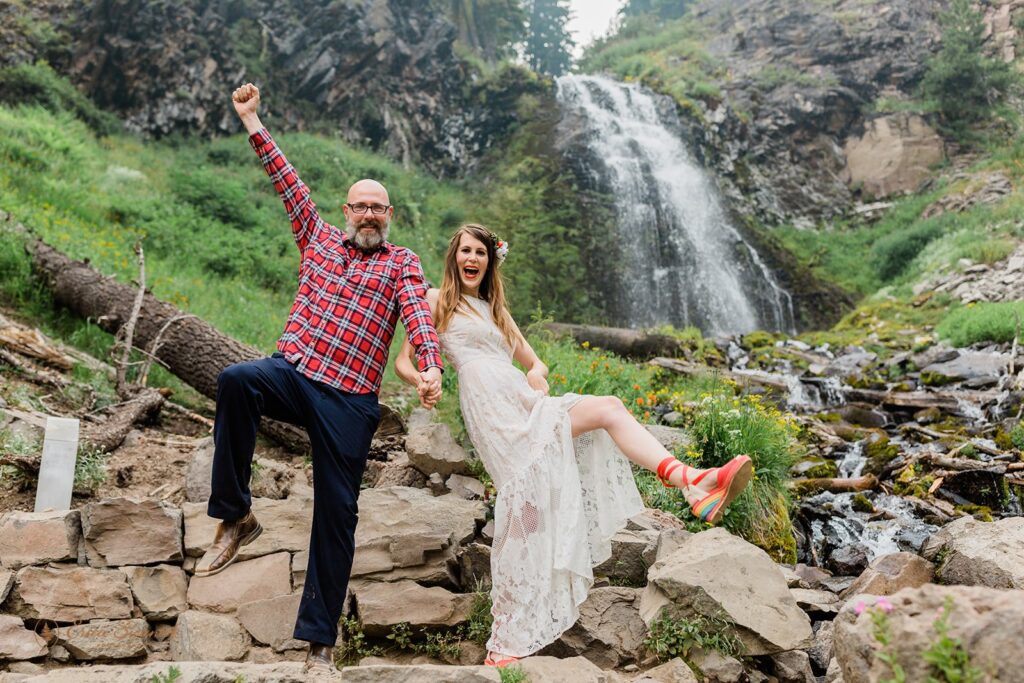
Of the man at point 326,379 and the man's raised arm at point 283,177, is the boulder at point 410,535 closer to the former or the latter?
the man at point 326,379

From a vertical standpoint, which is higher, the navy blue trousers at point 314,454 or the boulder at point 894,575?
the navy blue trousers at point 314,454

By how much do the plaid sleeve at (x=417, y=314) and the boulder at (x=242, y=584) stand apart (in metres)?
1.46

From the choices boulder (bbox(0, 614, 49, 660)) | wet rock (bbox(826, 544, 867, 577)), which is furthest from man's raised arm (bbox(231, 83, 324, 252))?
wet rock (bbox(826, 544, 867, 577))

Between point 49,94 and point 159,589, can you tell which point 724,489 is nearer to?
point 159,589

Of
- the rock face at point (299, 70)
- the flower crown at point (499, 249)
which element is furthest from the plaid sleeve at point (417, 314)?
the rock face at point (299, 70)

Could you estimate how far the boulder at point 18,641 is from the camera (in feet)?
10.3

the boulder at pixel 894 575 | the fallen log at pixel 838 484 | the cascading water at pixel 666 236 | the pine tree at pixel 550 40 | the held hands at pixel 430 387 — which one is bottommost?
the boulder at pixel 894 575

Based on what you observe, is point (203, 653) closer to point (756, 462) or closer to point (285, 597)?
point (285, 597)

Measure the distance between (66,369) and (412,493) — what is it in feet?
12.1

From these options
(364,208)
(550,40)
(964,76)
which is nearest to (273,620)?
(364,208)

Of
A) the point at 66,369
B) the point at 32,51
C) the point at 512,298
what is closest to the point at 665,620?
the point at 66,369

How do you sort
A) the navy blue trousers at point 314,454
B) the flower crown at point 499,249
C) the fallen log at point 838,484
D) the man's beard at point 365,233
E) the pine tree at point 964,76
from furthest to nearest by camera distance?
the pine tree at point 964,76 < the fallen log at point 838,484 < the flower crown at point 499,249 < the man's beard at point 365,233 < the navy blue trousers at point 314,454

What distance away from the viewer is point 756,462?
17.2 feet

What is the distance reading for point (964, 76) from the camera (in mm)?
23328
